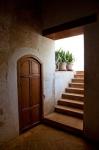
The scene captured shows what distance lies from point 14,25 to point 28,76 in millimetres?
1277

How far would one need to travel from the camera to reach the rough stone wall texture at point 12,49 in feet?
9.21

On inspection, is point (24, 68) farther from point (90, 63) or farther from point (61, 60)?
point (61, 60)

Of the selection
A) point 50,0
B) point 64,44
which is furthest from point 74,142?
point 64,44

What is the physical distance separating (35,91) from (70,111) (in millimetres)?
1247

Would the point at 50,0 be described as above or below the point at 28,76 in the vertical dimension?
above

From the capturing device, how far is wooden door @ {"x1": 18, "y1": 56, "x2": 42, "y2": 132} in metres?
3.25

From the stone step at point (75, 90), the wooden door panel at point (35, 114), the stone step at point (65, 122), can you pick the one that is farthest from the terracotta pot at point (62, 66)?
the wooden door panel at point (35, 114)

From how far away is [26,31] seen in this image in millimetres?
3303

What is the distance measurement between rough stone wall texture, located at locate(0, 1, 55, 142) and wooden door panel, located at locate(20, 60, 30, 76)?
206mm

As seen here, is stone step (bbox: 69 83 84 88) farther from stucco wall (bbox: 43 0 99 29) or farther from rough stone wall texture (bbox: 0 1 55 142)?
stucco wall (bbox: 43 0 99 29)

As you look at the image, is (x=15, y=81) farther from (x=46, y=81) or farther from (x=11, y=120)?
(x=46, y=81)

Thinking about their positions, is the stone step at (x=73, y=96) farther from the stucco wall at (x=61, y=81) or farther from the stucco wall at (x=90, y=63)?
the stucco wall at (x=90, y=63)

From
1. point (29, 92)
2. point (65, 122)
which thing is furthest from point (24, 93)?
point (65, 122)

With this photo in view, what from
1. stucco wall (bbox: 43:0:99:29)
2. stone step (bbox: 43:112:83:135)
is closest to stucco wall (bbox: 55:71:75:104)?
stone step (bbox: 43:112:83:135)
